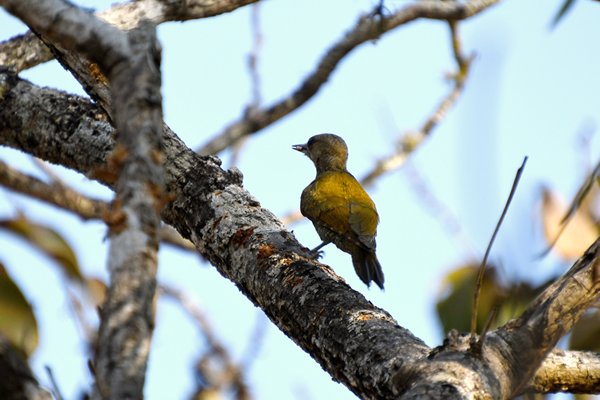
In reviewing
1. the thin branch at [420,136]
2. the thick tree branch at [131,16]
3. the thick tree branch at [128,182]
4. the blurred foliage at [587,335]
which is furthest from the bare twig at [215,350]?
the thick tree branch at [128,182]

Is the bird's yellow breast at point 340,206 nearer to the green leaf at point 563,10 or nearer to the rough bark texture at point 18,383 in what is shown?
the green leaf at point 563,10

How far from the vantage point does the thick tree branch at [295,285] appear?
8.20 ft

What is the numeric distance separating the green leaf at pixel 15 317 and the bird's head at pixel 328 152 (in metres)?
2.86

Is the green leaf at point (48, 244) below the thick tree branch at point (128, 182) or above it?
above

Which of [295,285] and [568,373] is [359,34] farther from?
[568,373]

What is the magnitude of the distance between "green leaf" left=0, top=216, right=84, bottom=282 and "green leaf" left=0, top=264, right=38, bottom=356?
1.01 meters

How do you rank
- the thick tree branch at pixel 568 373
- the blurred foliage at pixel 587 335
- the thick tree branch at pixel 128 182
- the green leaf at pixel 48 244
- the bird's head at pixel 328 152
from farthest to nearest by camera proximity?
1. the bird's head at pixel 328 152
2. the green leaf at pixel 48 244
3. the blurred foliage at pixel 587 335
4. the thick tree branch at pixel 568 373
5. the thick tree branch at pixel 128 182

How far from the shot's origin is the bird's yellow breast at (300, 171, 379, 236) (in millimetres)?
4992

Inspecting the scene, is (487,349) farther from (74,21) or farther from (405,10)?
(405,10)

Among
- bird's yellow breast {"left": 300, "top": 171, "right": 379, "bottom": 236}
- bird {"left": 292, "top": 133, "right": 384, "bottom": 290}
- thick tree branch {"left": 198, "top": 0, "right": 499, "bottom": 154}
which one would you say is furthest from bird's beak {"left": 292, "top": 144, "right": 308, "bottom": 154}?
bird's yellow breast {"left": 300, "top": 171, "right": 379, "bottom": 236}

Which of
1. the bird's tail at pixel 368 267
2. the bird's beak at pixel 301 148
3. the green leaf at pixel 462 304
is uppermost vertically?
the bird's beak at pixel 301 148

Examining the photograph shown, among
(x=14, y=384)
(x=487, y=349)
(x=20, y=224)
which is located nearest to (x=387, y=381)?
(x=487, y=349)

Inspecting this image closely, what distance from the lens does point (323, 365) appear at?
9.90 feet

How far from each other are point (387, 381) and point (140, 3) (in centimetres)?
277
